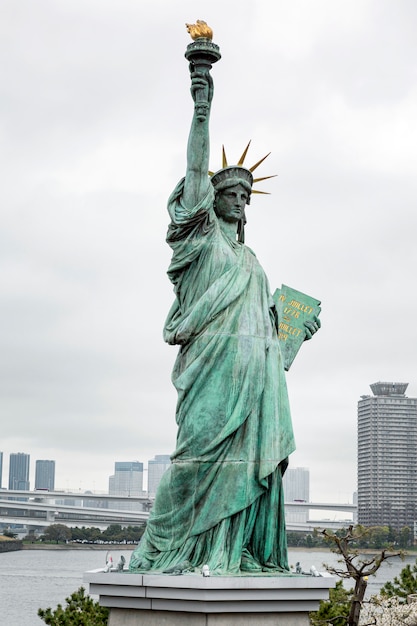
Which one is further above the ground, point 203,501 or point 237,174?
point 237,174

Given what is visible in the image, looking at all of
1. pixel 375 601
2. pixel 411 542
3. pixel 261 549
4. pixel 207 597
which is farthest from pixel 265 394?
pixel 411 542

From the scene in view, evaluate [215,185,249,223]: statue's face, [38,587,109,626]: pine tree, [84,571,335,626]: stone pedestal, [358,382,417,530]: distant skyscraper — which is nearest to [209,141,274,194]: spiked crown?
[215,185,249,223]: statue's face

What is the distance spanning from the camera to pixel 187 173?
9836 millimetres

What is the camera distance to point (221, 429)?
930 centimetres

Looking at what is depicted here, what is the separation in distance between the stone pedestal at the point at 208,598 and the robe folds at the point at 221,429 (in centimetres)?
40

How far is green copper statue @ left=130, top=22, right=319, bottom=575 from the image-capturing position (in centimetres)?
921

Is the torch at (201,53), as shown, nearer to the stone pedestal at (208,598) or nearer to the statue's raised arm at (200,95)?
the statue's raised arm at (200,95)

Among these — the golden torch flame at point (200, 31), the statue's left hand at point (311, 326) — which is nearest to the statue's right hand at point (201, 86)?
the golden torch flame at point (200, 31)

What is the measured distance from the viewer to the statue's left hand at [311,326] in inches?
416

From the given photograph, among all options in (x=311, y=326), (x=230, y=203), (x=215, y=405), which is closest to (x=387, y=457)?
(x=311, y=326)

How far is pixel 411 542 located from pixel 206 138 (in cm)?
7659

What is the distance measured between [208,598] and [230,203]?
3761 mm

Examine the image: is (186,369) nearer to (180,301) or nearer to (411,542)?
(180,301)

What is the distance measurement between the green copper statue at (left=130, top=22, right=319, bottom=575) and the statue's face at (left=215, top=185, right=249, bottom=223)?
0.23m
